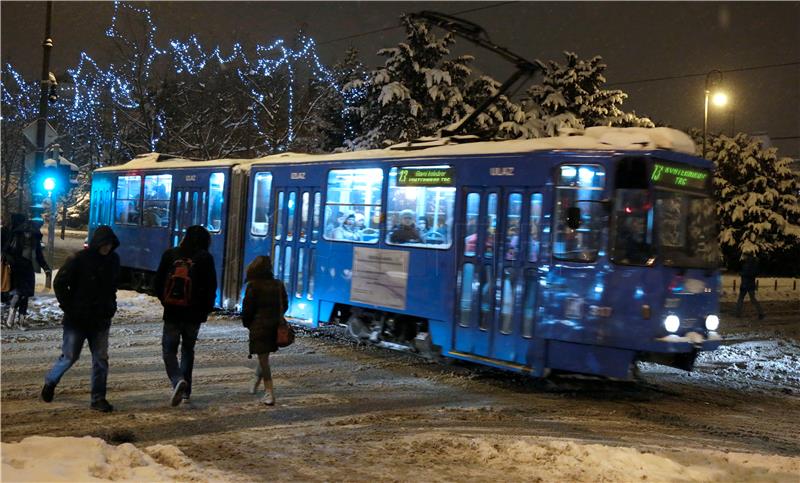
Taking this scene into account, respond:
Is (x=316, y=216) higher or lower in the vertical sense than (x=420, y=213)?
lower

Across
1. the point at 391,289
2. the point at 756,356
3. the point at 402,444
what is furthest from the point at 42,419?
the point at 756,356

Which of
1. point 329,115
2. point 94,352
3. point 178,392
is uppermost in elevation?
point 329,115

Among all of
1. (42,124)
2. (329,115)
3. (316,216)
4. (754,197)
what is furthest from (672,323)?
(754,197)

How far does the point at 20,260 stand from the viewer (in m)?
12.0

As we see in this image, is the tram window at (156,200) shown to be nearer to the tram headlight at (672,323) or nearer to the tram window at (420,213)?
the tram window at (420,213)

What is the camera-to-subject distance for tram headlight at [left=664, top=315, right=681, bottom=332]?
8703 millimetres

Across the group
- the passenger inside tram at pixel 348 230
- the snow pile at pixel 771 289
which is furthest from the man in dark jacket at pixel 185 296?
the snow pile at pixel 771 289

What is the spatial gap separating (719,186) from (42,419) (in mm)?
32675

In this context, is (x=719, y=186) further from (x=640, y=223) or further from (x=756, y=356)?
(x=640, y=223)

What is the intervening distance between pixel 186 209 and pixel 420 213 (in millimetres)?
7314

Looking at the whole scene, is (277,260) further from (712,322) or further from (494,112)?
(494,112)

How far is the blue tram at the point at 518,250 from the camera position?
8.77 m

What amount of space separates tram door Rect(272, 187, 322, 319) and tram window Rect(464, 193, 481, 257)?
3411 mm

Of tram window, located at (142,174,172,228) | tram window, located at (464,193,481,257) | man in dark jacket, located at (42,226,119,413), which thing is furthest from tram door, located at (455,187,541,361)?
tram window, located at (142,174,172,228)
